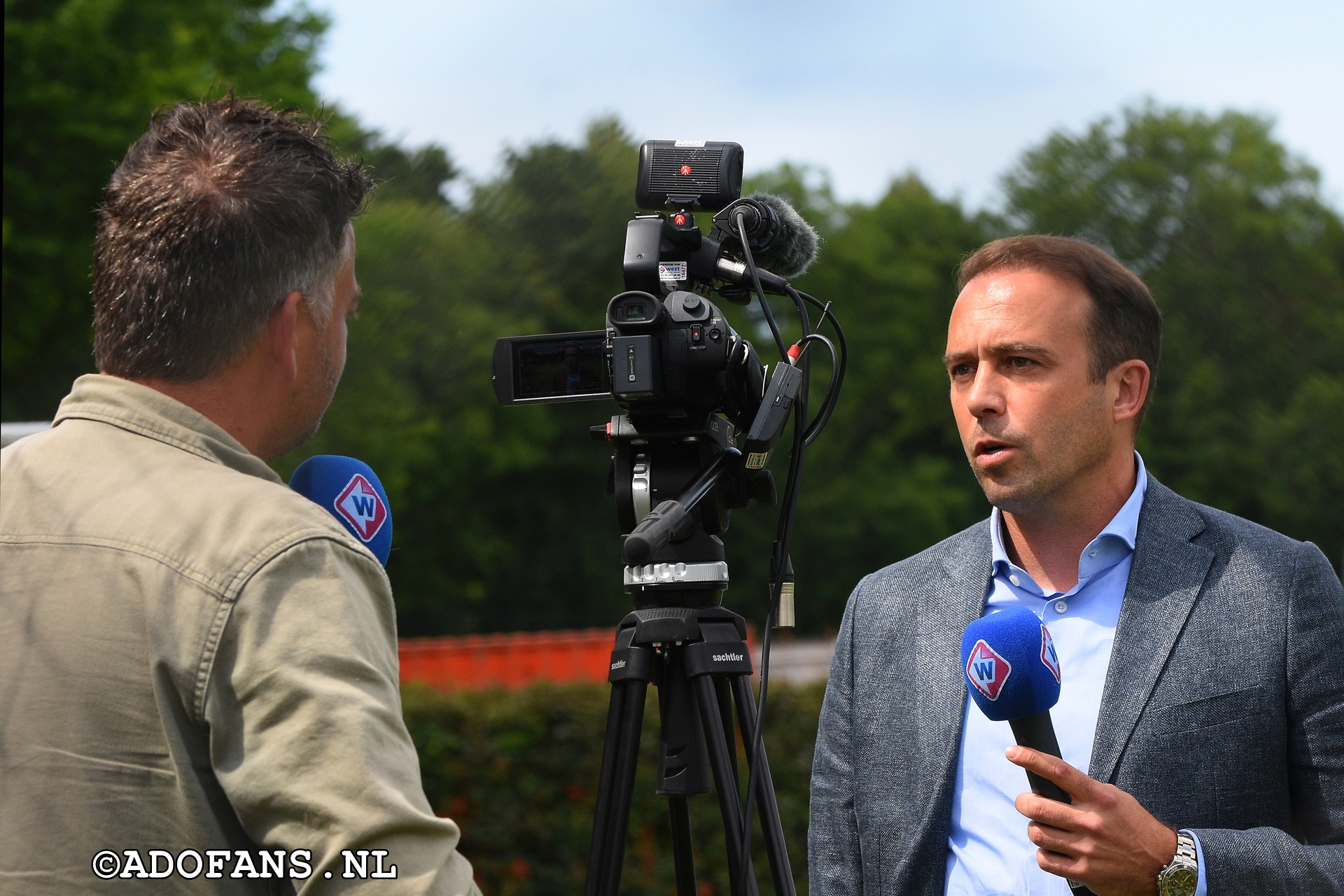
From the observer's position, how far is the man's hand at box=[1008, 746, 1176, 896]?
215cm

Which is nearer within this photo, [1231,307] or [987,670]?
[987,670]

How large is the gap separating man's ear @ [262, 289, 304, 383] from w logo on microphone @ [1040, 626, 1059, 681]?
4.09 ft

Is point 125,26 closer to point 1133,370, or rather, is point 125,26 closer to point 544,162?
point 544,162

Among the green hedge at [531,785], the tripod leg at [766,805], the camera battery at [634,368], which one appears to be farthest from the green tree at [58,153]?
the tripod leg at [766,805]

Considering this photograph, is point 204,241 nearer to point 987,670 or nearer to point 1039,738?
point 987,670

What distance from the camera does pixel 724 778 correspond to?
8.89 feet

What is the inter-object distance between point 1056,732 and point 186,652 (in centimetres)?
176

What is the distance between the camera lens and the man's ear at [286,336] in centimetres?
192

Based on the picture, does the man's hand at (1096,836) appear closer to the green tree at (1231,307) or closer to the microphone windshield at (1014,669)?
the microphone windshield at (1014,669)

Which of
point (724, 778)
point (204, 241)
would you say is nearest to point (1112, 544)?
point (724, 778)

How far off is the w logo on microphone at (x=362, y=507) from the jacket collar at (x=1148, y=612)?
144cm

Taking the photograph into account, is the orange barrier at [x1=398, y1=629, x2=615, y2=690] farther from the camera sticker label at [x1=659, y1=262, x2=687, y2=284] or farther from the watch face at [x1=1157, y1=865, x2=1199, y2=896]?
the watch face at [x1=1157, y1=865, x2=1199, y2=896]

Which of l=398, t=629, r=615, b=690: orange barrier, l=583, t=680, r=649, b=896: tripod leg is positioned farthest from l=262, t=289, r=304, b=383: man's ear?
l=398, t=629, r=615, b=690: orange barrier

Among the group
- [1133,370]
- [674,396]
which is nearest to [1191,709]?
[1133,370]
